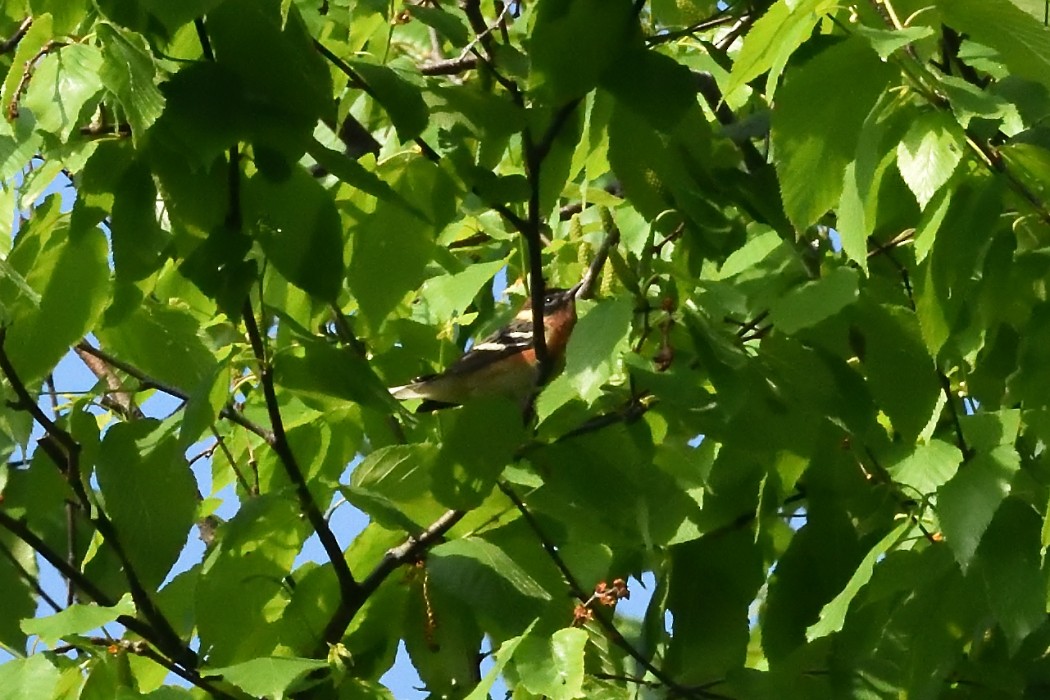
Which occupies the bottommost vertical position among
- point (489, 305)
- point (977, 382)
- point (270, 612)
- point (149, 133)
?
point (977, 382)

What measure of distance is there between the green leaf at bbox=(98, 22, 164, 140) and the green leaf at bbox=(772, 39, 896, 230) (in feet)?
2.79

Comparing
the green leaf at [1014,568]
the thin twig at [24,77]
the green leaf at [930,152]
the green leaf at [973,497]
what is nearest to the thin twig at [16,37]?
the thin twig at [24,77]

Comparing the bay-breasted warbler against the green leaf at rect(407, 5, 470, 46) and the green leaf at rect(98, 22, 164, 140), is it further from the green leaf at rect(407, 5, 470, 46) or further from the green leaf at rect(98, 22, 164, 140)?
the green leaf at rect(98, 22, 164, 140)

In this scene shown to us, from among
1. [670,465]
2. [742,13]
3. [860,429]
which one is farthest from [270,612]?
[742,13]

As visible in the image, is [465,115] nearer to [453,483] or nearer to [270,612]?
[453,483]

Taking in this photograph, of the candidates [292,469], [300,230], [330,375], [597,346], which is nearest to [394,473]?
[292,469]

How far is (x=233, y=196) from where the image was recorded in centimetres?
205

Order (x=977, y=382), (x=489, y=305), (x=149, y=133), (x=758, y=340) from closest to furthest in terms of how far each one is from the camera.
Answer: (x=149, y=133) < (x=758, y=340) < (x=977, y=382) < (x=489, y=305)

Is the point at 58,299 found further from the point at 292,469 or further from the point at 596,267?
the point at 596,267

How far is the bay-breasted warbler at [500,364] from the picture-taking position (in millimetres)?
3832

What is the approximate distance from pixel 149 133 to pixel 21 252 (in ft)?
1.75

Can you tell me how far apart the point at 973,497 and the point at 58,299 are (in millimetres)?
1579

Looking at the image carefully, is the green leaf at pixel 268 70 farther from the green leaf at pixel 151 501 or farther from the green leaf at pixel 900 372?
the green leaf at pixel 900 372

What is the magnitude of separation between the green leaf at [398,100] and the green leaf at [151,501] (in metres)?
0.73
